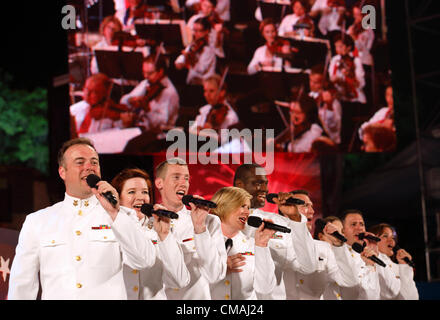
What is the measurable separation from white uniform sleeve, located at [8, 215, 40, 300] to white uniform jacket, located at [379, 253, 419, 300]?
13.1 feet

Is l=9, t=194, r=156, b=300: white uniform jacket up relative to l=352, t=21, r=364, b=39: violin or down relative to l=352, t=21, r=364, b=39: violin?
down

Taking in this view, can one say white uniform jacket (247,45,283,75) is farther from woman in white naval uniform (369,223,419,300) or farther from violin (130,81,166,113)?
woman in white naval uniform (369,223,419,300)

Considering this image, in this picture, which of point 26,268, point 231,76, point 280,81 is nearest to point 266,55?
point 280,81

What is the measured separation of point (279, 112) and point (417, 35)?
563 cm

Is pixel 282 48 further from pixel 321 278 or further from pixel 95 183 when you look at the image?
pixel 95 183

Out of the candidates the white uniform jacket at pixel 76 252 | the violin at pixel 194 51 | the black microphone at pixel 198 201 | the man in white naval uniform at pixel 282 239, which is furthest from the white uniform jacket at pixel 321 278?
the violin at pixel 194 51

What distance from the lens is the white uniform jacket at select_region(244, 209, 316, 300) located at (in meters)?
4.71

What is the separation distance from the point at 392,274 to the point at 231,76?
3.58 m

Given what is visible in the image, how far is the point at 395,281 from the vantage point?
652 cm

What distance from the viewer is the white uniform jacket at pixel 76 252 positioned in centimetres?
334

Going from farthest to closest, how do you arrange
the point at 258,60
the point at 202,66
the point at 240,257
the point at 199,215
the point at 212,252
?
the point at 258,60, the point at 202,66, the point at 240,257, the point at 212,252, the point at 199,215

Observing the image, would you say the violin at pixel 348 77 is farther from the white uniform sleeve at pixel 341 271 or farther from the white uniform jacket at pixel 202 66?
the white uniform sleeve at pixel 341 271

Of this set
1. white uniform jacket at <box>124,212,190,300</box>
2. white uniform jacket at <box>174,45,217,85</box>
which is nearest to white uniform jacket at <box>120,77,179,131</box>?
white uniform jacket at <box>174,45,217,85</box>

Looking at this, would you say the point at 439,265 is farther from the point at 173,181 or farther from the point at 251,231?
the point at 173,181
